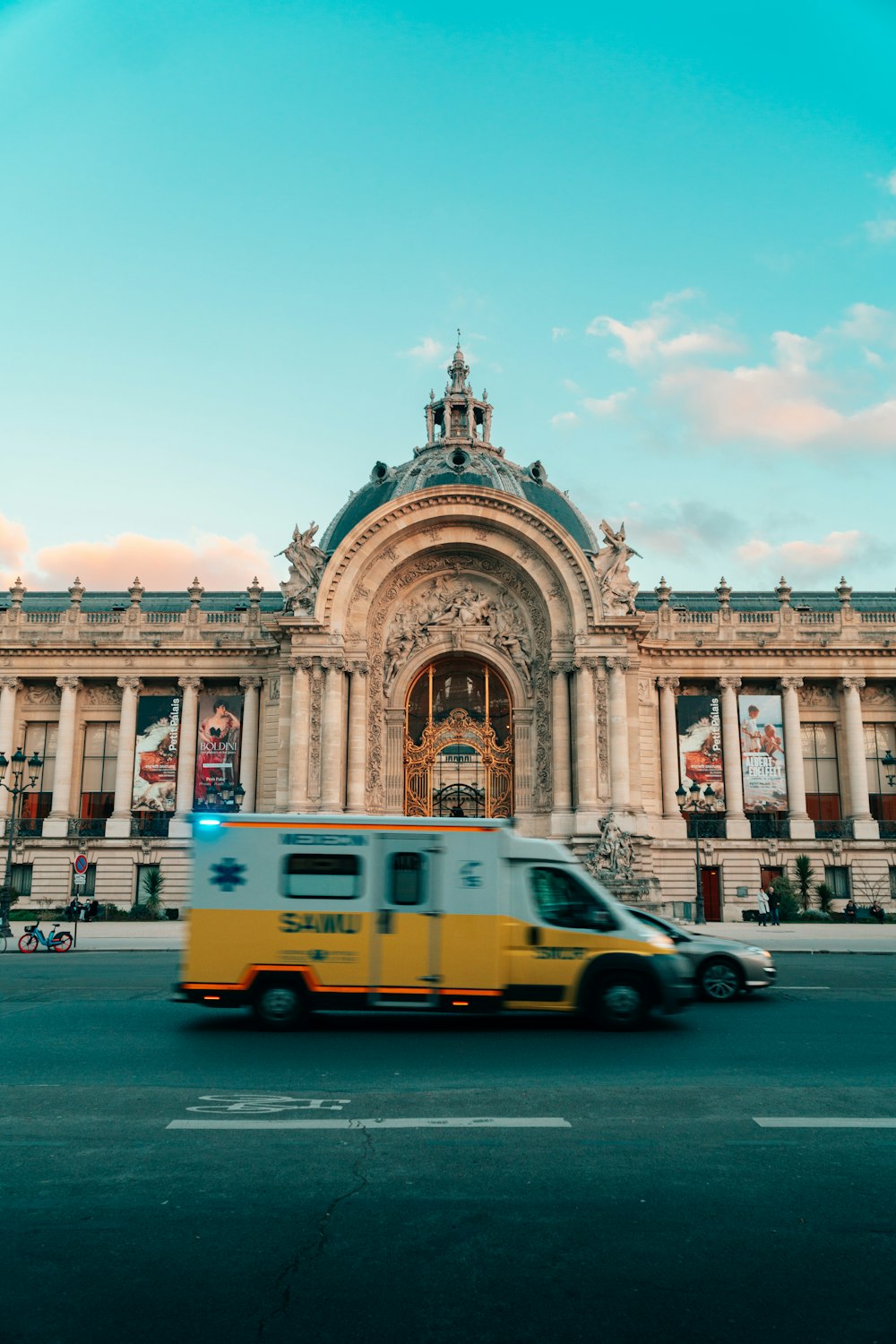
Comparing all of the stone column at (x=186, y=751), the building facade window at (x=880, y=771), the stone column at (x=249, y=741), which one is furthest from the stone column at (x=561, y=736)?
the stone column at (x=186, y=751)

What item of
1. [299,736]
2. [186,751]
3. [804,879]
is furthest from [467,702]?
[804,879]

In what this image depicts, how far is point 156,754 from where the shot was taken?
146 feet

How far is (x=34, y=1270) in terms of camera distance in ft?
18.2

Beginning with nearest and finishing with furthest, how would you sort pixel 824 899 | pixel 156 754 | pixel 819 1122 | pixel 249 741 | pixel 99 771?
pixel 819 1122
pixel 824 899
pixel 249 741
pixel 156 754
pixel 99 771

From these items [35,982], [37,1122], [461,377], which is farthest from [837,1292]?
[461,377]

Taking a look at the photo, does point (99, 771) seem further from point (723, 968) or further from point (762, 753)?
point (723, 968)

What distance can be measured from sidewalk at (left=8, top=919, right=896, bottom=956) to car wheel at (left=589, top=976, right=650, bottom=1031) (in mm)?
10376

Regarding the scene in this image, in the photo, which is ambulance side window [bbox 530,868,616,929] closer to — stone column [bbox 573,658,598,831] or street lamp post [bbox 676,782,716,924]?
stone column [bbox 573,658,598,831]

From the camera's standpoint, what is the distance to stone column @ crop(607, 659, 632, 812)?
38.7 meters

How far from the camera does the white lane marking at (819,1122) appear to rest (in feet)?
28.0

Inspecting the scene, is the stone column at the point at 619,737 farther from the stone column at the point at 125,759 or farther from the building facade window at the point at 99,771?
the building facade window at the point at 99,771

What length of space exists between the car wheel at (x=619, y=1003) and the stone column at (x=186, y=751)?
32494mm

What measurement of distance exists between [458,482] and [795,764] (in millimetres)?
18663

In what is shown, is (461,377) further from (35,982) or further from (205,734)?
(35,982)
